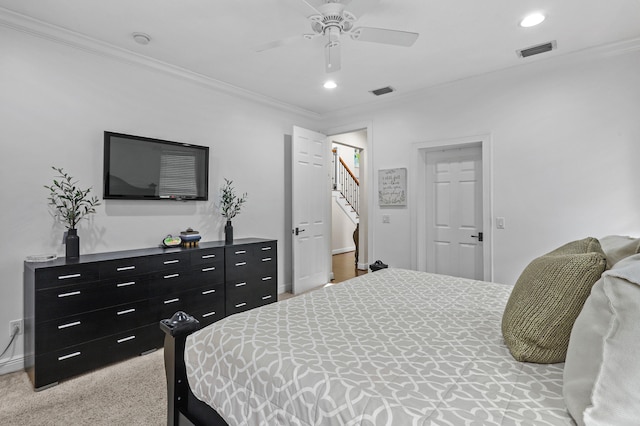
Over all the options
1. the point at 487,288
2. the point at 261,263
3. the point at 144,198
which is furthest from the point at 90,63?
the point at 487,288

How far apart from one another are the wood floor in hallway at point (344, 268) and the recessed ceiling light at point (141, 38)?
13.0ft

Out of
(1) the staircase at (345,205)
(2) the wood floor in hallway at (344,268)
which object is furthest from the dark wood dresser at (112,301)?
(1) the staircase at (345,205)

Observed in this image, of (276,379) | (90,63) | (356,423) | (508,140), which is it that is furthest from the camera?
(508,140)

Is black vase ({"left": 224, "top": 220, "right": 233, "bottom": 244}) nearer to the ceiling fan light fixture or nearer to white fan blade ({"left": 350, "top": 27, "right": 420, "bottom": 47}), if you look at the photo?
the ceiling fan light fixture

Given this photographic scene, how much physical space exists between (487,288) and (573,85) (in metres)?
2.47

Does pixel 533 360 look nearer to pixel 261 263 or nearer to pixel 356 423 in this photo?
pixel 356 423

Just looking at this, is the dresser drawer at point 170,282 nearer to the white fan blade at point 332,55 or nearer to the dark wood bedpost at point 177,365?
the dark wood bedpost at point 177,365

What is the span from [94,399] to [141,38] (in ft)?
9.23

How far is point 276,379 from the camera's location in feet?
3.63

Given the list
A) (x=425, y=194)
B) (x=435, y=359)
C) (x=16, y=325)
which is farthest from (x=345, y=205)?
(x=435, y=359)

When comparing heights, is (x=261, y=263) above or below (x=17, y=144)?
below

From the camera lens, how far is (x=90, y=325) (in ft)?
8.00

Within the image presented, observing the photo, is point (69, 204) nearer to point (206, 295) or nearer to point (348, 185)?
point (206, 295)

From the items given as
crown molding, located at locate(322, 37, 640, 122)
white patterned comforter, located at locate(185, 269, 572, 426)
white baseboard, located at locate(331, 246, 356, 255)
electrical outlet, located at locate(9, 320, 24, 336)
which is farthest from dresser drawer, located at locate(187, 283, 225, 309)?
white baseboard, located at locate(331, 246, 356, 255)
